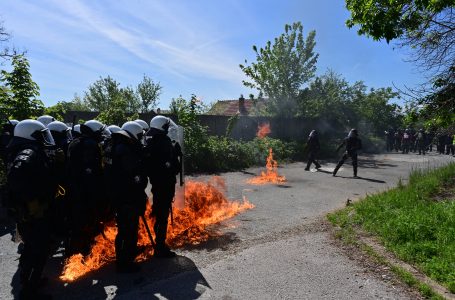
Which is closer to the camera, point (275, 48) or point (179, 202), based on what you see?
point (179, 202)

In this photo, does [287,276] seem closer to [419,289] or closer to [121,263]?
[419,289]

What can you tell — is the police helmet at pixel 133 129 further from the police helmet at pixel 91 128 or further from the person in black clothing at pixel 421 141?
the person in black clothing at pixel 421 141

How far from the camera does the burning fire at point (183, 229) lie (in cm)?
502

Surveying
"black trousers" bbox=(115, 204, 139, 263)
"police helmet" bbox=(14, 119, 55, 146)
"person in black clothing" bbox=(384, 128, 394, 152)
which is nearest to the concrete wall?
"person in black clothing" bbox=(384, 128, 394, 152)

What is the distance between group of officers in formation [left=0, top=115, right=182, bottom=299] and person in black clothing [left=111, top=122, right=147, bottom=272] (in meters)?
0.01

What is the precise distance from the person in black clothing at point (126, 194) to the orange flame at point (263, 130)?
18067mm

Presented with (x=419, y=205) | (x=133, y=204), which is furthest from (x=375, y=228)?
(x=133, y=204)

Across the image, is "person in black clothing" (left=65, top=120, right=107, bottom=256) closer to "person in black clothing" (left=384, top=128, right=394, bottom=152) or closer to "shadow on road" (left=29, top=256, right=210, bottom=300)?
"shadow on road" (left=29, top=256, right=210, bottom=300)

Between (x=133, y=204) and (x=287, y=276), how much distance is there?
224 cm

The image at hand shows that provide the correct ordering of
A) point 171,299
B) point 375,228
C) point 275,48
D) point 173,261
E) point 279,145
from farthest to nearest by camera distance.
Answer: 1. point 275,48
2. point 279,145
3. point 375,228
4. point 173,261
5. point 171,299

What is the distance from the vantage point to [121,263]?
4.75 meters

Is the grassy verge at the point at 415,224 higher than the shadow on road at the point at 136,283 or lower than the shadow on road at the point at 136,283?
higher

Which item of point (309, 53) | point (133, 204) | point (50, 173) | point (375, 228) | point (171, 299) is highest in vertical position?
point (309, 53)

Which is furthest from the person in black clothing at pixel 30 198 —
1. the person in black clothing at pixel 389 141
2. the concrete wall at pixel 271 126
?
the person in black clothing at pixel 389 141
